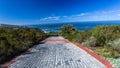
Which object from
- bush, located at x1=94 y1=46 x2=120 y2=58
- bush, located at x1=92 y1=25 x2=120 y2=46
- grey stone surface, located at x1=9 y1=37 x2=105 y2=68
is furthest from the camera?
bush, located at x1=92 y1=25 x2=120 y2=46

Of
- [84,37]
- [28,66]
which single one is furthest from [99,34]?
[28,66]

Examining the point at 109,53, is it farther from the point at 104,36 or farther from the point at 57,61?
the point at 104,36

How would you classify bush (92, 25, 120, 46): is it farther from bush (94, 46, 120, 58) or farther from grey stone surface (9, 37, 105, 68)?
grey stone surface (9, 37, 105, 68)

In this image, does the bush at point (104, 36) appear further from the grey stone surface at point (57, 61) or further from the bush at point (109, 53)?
the grey stone surface at point (57, 61)

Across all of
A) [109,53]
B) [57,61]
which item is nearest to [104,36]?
[109,53]

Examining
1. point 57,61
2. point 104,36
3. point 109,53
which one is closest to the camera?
point 57,61

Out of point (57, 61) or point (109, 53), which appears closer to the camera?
point (57, 61)

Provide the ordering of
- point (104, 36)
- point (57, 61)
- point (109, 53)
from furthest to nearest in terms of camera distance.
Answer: point (104, 36)
point (109, 53)
point (57, 61)

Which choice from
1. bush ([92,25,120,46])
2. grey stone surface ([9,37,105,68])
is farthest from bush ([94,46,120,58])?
bush ([92,25,120,46])

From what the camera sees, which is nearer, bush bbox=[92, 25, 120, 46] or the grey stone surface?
the grey stone surface

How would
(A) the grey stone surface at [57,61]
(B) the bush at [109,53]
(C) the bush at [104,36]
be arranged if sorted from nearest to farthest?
(A) the grey stone surface at [57,61] < (B) the bush at [109,53] < (C) the bush at [104,36]

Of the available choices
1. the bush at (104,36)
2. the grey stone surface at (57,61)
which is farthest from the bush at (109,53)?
the bush at (104,36)

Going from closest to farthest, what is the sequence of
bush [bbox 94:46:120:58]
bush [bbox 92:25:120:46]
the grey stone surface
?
the grey stone surface, bush [bbox 94:46:120:58], bush [bbox 92:25:120:46]
